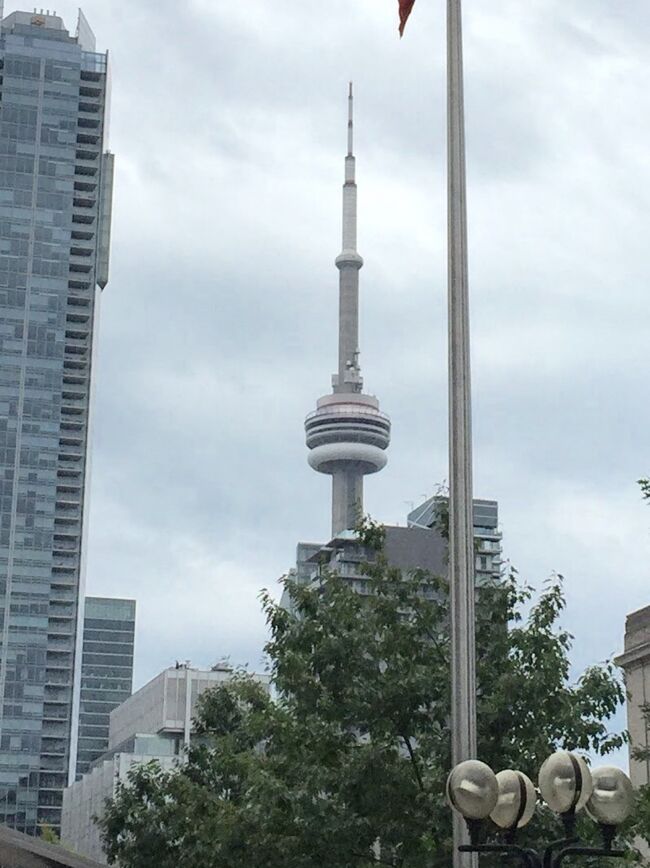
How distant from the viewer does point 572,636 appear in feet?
85.9

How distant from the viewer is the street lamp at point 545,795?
1354 centimetres

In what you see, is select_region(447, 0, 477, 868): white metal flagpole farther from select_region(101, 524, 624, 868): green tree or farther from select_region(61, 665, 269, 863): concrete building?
select_region(61, 665, 269, 863): concrete building

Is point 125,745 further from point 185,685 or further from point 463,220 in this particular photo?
point 463,220

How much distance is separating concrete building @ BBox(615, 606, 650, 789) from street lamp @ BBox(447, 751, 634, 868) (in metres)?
29.8

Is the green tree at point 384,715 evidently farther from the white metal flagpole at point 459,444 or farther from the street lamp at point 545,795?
the street lamp at point 545,795

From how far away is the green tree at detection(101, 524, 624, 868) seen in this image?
24.6 meters

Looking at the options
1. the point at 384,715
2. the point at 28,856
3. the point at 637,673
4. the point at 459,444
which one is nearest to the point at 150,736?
the point at 637,673

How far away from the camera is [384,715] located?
2531 centimetres

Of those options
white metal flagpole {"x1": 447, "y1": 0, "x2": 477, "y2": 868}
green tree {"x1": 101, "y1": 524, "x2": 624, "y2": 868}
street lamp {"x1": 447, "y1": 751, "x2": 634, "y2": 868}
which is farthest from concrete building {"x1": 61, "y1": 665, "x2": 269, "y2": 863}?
street lamp {"x1": 447, "y1": 751, "x2": 634, "y2": 868}

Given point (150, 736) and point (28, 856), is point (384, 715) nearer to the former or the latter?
point (28, 856)

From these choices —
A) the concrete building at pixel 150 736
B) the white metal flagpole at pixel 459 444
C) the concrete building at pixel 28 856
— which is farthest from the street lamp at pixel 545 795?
the concrete building at pixel 150 736

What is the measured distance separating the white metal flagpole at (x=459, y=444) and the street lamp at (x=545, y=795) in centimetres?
280

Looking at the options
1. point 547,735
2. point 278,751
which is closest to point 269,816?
point 278,751

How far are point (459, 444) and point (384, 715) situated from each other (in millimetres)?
7550
